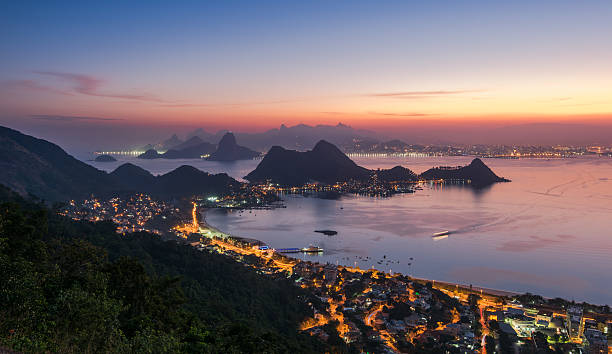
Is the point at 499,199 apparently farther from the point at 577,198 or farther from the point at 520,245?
the point at 520,245

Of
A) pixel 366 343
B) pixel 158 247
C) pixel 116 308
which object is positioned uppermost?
pixel 116 308

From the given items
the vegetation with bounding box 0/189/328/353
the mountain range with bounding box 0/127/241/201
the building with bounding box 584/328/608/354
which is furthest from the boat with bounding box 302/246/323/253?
the mountain range with bounding box 0/127/241/201

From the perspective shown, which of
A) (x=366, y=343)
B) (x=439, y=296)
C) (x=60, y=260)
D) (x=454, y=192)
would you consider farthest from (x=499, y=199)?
(x=60, y=260)

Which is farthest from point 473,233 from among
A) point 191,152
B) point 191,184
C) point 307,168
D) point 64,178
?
point 191,152

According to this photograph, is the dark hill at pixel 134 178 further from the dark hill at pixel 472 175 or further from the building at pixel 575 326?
the dark hill at pixel 472 175

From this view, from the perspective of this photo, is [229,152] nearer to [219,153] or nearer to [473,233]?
[219,153]

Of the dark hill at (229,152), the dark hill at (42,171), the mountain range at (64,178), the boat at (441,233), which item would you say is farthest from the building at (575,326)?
the dark hill at (229,152)
